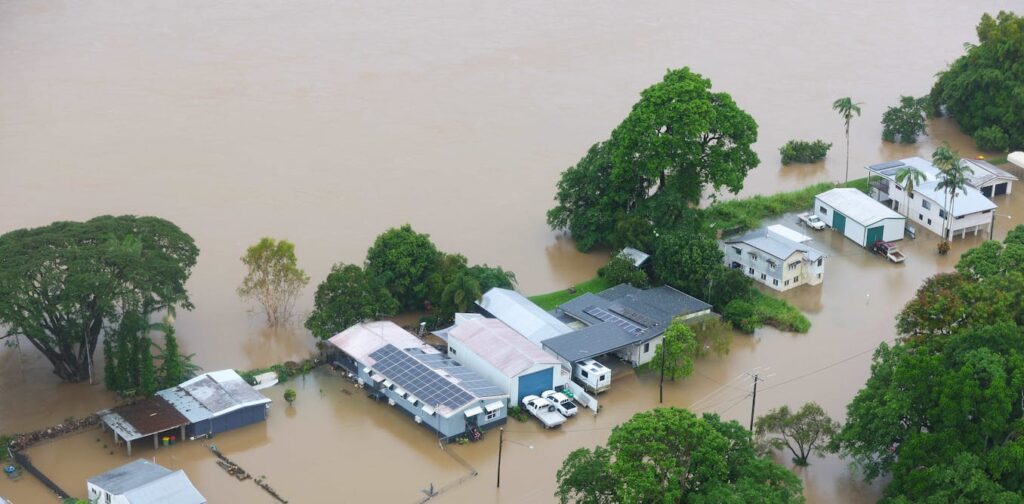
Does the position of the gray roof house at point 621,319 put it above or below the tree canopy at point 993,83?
below

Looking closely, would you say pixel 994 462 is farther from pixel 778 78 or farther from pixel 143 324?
pixel 778 78

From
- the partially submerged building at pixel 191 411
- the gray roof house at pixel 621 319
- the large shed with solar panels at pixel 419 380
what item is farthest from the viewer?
the gray roof house at pixel 621 319

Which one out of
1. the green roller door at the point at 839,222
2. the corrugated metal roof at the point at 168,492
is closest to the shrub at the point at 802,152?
the green roller door at the point at 839,222

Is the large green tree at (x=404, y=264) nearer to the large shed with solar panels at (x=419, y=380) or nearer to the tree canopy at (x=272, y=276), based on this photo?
the large shed with solar panels at (x=419, y=380)

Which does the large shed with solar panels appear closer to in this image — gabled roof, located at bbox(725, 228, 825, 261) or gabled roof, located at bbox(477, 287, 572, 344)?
gabled roof, located at bbox(477, 287, 572, 344)

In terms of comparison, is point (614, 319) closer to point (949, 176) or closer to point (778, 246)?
point (778, 246)

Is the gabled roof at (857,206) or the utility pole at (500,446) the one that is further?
the gabled roof at (857,206)

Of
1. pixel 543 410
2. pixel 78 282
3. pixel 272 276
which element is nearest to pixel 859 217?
pixel 543 410
